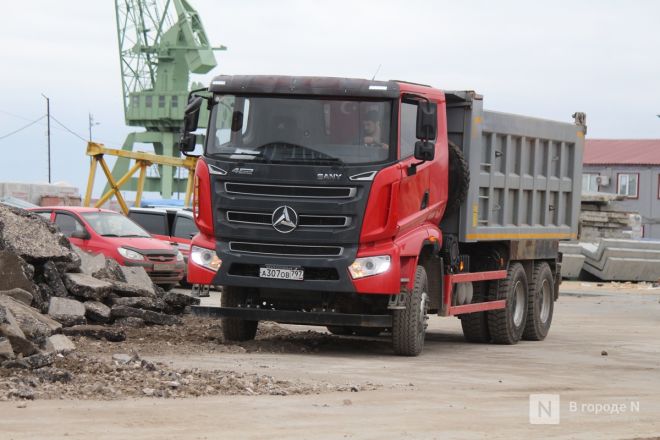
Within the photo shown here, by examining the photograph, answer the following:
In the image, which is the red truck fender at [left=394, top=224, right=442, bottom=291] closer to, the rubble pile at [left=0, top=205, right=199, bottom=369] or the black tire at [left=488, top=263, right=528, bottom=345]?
the black tire at [left=488, top=263, right=528, bottom=345]

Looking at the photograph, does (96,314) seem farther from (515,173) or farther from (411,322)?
(515,173)

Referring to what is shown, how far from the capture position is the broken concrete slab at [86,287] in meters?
17.3

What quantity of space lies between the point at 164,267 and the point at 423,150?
12.2m

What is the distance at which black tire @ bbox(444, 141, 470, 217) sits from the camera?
55.0ft

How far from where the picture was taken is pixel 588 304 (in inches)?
1236

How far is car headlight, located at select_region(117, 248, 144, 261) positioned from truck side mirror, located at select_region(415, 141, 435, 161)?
465 inches

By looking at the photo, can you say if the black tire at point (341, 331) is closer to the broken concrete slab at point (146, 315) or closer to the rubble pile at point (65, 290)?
the rubble pile at point (65, 290)

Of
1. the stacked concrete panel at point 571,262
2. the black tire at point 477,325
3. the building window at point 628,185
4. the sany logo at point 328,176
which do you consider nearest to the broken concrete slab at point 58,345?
the sany logo at point 328,176

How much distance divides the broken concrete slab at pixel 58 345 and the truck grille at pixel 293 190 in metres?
2.56

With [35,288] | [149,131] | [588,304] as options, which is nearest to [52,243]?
[35,288]

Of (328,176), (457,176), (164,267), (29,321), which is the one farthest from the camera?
(164,267)

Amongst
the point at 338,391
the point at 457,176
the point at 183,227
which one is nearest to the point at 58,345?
the point at 338,391

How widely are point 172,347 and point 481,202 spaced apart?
15.6ft

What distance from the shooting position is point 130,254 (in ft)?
84.5
